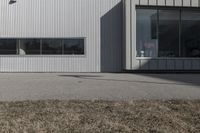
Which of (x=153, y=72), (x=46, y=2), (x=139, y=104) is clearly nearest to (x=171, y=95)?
(x=139, y=104)

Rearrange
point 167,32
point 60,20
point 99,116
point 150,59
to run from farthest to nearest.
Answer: point 60,20
point 167,32
point 150,59
point 99,116

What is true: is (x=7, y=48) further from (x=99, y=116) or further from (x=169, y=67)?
(x=99, y=116)

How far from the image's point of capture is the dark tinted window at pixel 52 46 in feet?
76.2

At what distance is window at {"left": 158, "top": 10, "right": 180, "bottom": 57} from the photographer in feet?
73.6

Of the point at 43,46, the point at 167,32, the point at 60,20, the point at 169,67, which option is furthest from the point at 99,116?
the point at 43,46

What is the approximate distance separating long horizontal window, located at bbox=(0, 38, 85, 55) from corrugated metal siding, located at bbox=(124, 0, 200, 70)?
3388mm

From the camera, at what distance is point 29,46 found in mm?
23359

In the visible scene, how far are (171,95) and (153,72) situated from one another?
11.5m

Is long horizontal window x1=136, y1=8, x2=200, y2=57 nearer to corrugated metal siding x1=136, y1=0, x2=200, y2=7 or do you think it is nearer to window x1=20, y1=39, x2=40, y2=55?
corrugated metal siding x1=136, y1=0, x2=200, y2=7

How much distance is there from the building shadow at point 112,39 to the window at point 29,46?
13.4ft

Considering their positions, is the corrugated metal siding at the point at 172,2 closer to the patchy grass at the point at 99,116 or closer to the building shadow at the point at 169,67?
the building shadow at the point at 169,67

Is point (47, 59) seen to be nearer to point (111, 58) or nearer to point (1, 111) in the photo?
point (111, 58)

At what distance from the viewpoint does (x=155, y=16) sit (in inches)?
881

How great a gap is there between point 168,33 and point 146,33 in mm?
1391
